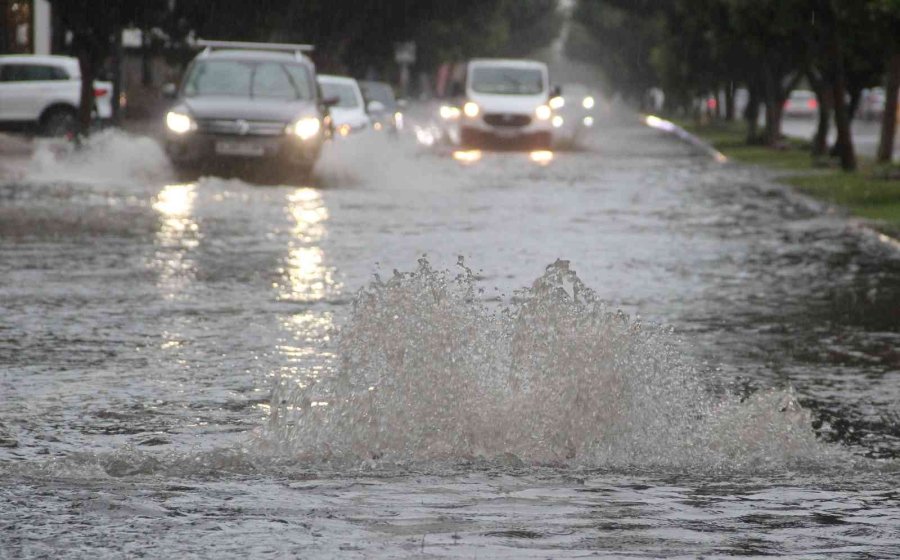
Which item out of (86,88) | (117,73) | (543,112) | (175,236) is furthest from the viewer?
(543,112)

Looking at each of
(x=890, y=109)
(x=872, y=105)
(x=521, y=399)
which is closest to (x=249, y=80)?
(x=890, y=109)

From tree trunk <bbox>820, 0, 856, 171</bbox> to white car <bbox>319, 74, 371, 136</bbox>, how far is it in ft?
24.6

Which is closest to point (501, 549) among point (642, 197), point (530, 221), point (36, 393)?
point (36, 393)

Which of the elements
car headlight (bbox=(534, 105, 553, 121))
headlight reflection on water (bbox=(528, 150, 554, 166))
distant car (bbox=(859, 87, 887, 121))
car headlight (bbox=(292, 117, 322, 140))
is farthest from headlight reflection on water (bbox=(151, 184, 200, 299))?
distant car (bbox=(859, 87, 887, 121))

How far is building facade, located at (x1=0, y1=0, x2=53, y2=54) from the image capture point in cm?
4825

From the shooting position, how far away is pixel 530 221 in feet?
64.5

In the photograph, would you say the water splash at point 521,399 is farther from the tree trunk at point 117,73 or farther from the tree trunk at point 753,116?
the tree trunk at point 753,116

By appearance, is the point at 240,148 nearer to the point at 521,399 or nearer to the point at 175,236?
the point at 175,236

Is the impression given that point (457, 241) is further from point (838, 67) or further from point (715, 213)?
point (838, 67)

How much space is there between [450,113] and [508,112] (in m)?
1.96

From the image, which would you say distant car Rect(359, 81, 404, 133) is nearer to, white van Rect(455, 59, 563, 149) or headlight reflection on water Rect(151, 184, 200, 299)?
white van Rect(455, 59, 563, 149)

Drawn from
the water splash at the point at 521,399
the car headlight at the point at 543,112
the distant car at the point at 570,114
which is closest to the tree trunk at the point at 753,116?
the distant car at the point at 570,114

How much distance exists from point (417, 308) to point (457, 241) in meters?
8.94

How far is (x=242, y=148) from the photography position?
990 inches
